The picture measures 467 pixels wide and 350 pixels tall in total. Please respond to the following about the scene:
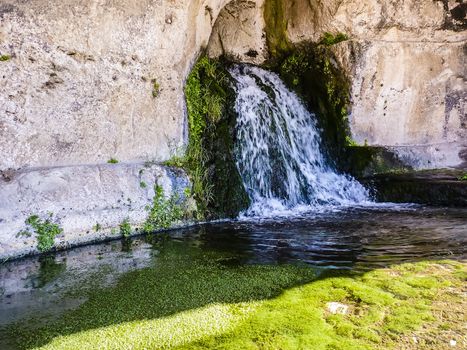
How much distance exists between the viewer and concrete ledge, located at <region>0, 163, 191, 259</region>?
4.95 m

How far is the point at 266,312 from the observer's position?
2.79 meters

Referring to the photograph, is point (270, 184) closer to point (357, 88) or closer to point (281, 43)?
point (357, 88)

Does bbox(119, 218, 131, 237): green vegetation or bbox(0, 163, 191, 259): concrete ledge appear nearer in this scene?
bbox(0, 163, 191, 259): concrete ledge

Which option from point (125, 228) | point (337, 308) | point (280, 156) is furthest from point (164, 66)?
point (337, 308)

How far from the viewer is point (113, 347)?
247 centimetres

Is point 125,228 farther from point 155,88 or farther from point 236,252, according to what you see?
point 155,88

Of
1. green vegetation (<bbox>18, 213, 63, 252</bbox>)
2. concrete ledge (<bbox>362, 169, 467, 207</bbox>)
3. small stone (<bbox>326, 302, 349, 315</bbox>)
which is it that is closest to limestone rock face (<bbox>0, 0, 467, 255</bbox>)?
green vegetation (<bbox>18, 213, 63, 252</bbox>)

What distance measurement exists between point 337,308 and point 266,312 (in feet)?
1.55

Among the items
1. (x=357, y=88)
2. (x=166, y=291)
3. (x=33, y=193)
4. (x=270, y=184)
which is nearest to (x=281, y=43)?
(x=357, y=88)

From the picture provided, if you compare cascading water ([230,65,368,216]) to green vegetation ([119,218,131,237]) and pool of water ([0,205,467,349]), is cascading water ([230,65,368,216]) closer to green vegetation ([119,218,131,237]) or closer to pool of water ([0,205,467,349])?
pool of water ([0,205,467,349])

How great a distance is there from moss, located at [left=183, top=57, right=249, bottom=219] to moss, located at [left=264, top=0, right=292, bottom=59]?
2.57 metres

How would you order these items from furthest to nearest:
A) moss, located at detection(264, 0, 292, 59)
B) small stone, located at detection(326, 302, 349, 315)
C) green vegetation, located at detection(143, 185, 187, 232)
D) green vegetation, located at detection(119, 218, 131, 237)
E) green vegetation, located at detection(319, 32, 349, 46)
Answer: moss, located at detection(264, 0, 292, 59) → green vegetation, located at detection(319, 32, 349, 46) → green vegetation, located at detection(143, 185, 187, 232) → green vegetation, located at detection(119, 218, 131, 237) → small stone, located at detection(326, 302, 349, 315)

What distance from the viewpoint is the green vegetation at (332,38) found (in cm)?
886

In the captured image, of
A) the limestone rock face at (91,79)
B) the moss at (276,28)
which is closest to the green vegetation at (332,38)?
the moss at (276,28)
